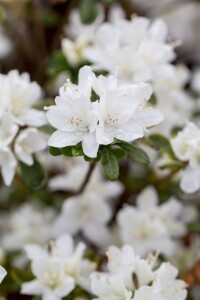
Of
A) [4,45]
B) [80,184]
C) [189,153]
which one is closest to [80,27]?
[4,45]

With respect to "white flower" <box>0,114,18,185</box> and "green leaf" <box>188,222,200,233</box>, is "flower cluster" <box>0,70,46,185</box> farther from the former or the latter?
"green leaf" <box>188,222,200,233</box>

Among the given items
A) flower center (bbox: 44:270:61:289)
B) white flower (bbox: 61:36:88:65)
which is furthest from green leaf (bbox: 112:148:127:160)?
white flower (bbox: 61:36:88:65)

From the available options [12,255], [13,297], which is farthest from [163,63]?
[13,297]

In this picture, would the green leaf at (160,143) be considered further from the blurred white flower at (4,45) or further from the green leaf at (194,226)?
the blurred white flower at (4,45)

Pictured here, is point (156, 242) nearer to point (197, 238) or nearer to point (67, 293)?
point (197, 238)

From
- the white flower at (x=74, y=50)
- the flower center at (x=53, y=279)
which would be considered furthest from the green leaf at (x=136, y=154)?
the white flower at (x=74, y=50)

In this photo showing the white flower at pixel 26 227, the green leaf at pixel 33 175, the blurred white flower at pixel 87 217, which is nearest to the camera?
the green leaf at pixel 33 175
